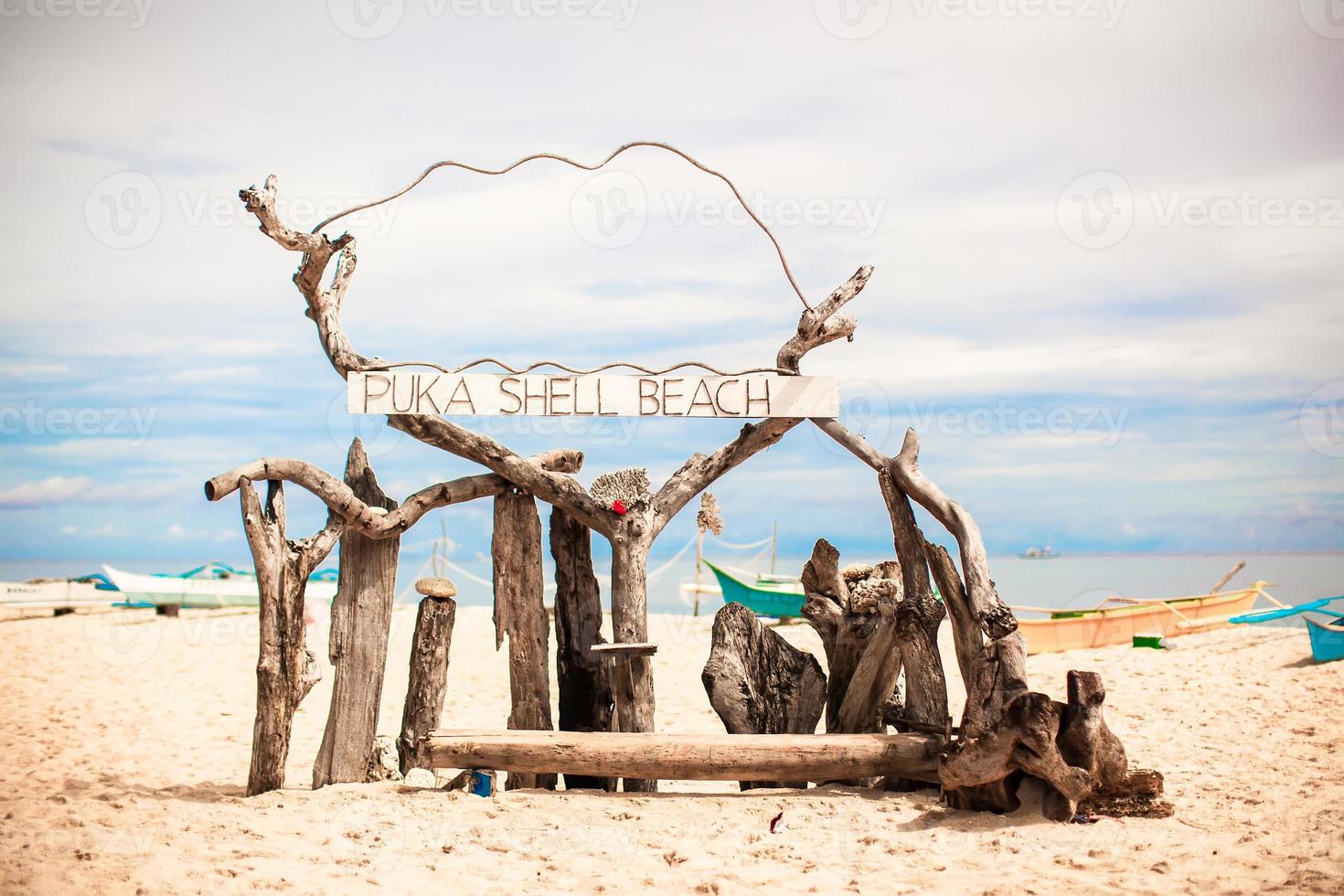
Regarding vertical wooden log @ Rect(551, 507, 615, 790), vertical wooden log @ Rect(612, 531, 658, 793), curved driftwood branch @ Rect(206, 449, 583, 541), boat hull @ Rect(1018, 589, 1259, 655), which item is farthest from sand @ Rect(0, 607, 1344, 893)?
boat hull @ Rect(1018, 589, 1259, 655)

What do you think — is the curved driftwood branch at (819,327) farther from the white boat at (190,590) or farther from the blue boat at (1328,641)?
the white boat at (190,590)

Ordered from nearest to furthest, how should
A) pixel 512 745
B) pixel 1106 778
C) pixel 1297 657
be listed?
pixel 1106 778, pixel 512 745, pixel 1297 657

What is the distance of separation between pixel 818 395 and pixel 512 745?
266 centimetres

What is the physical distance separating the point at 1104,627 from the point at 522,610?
10185 millimetres

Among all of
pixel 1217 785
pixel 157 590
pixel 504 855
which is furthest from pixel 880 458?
pixel 157 590

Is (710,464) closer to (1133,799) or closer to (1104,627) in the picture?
(1133,799)

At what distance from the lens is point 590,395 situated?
19.7 feet

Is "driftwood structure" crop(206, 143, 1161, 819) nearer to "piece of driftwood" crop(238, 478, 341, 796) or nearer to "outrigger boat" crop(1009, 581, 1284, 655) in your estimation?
"piece of driftwood" crop(238, 478, 341, 796)

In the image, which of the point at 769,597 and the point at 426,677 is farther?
the point at 769,597

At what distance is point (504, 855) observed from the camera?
469 cm

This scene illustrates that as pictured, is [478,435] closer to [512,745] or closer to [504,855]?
[512,745]

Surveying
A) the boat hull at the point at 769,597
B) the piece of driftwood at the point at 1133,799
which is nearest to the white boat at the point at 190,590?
the boat hull at the point at 769,597

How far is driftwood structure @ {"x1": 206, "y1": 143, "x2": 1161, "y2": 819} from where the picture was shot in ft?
17.7

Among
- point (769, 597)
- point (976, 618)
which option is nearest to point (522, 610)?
point (976, 618)
